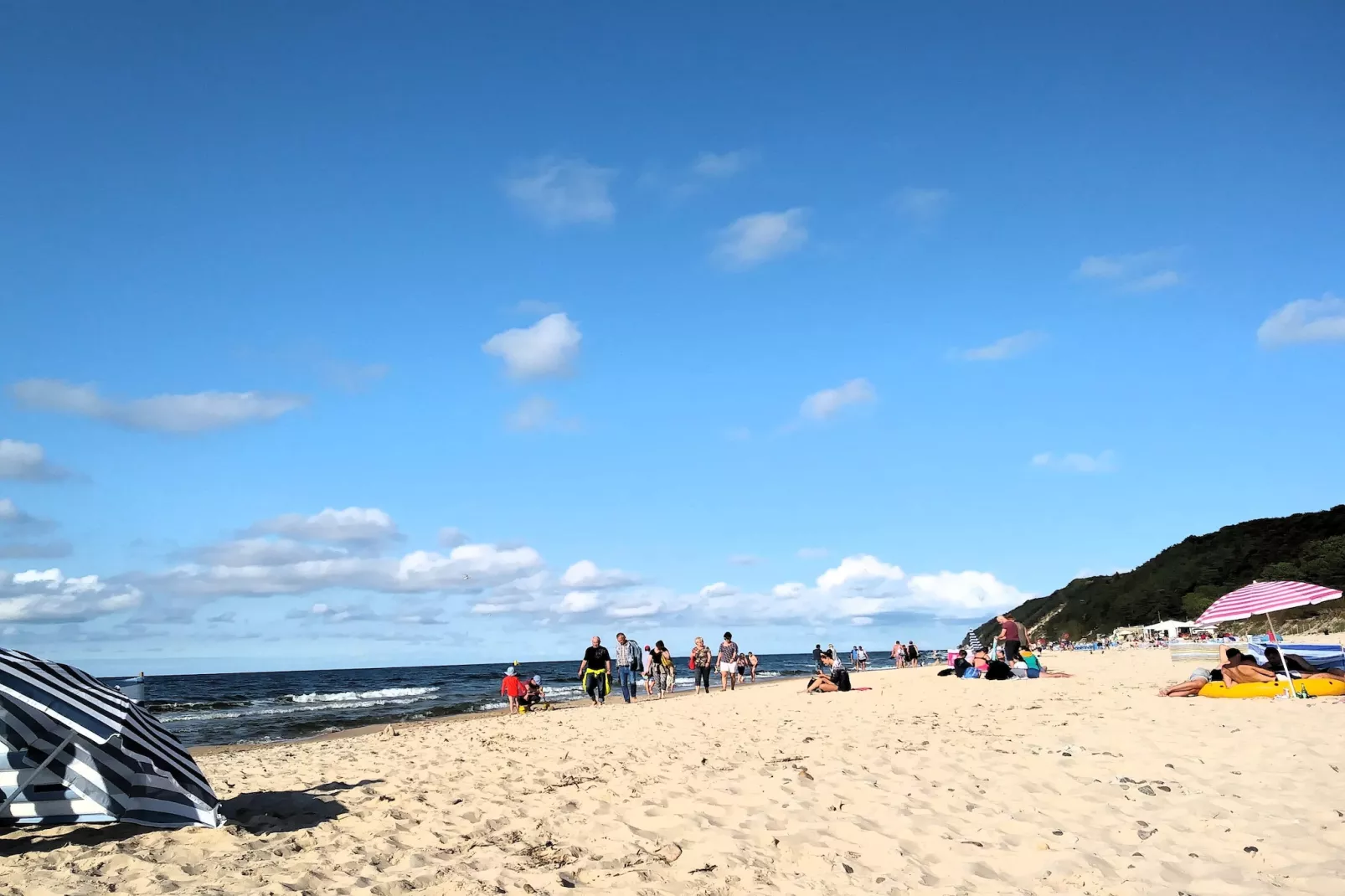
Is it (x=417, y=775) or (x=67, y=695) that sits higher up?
(x=67, y=695)

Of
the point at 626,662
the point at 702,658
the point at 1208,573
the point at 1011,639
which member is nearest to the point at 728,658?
the point at 702,658

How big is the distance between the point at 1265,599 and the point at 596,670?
13.9 metres

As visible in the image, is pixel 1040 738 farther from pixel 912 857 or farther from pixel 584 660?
pixel 584 660

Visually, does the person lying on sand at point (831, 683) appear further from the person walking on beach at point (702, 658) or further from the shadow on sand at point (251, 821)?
the shadow on sand at point (251, 821)

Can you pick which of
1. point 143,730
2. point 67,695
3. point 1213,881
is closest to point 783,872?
point 1213,881

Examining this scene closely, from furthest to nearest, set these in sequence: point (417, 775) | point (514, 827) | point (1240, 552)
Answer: point (1240, 552) < point (417, 775) < point (514, 827)

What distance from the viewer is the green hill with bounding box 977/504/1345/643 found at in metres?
47.0

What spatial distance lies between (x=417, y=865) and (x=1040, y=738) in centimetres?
758

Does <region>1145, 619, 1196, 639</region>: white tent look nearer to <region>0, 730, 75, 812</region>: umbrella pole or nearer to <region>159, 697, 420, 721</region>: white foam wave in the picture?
<region>159, 697, 420, 721</region>: white foam wave

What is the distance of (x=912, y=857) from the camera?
5.52 meters

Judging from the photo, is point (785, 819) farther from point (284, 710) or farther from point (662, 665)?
point (284, 710)

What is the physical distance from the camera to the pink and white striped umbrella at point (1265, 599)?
1341 cm

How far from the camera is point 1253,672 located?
12.8 meters

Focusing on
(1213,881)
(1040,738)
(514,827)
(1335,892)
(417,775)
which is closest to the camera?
(1335,892)
